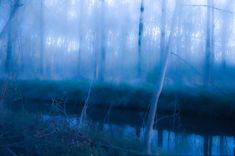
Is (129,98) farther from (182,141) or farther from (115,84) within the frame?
(182,141)

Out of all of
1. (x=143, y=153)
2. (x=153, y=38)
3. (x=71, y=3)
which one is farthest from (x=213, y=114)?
(x=71, y=3)

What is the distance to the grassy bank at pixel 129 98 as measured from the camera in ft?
51.0

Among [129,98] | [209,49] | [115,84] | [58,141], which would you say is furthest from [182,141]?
[209,49]

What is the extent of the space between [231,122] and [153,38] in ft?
67.6

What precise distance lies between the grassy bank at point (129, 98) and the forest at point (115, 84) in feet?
0.18

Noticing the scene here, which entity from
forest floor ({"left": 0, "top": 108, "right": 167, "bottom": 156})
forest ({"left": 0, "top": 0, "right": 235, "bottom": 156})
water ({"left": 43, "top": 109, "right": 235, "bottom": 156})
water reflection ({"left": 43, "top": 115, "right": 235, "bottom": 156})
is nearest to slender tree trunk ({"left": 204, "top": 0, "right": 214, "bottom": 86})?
forest ({"left": 0, "top": 0, "right": 235, "bottom": 156})

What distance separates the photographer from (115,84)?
64.5 ft

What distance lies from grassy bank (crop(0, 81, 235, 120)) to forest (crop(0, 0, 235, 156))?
54 millimetres

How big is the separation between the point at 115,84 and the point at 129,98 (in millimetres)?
2130

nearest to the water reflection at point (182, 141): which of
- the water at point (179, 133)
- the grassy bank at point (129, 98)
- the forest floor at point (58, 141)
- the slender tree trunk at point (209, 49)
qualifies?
the water at point (179, 133)

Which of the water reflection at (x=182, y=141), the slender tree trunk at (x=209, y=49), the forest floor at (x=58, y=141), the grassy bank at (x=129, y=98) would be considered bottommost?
the water reflection at (x=182, y=141)

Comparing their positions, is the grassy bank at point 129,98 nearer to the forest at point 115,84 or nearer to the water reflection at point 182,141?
the forest at point 115,84

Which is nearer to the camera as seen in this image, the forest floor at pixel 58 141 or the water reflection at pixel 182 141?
the forest floor at pixel 58 141

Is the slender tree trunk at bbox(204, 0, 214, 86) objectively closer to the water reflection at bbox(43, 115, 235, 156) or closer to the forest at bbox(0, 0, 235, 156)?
the forest at bbox(0, 0, 235, 156)
